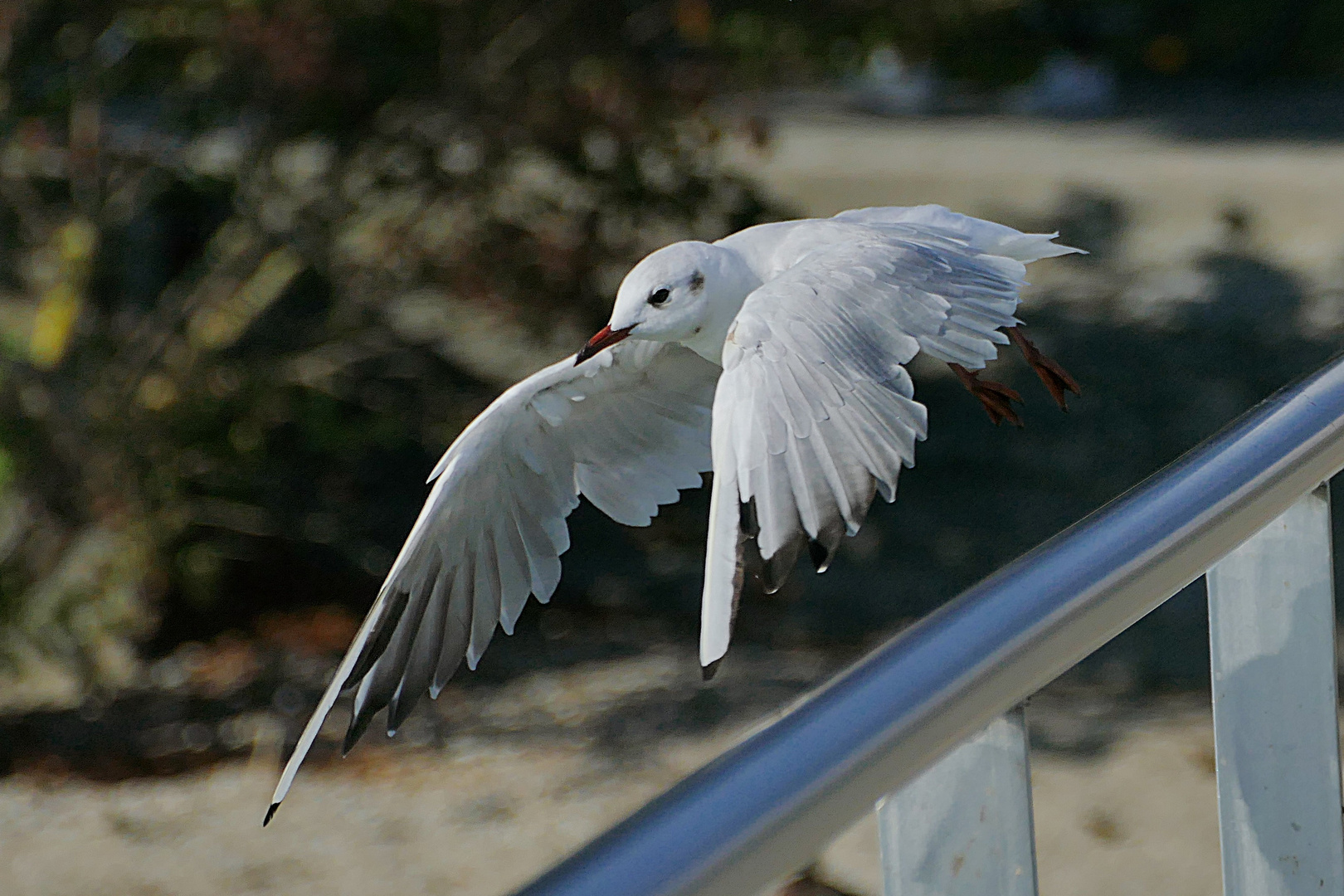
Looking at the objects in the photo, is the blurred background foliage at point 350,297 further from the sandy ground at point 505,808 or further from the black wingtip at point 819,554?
the black wingtip at point 819,554

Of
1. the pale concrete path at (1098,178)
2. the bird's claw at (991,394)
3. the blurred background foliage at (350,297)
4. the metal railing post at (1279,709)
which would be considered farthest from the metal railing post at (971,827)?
the pale concrete path at (1098,178)

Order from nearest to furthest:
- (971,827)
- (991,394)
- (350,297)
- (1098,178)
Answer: (971,827)
(991,394)
(350,297)
(1098,178)

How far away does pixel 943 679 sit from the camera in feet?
1.97

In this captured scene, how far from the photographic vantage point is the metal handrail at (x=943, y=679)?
0.50 meters

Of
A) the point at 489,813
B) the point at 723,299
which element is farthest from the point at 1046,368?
the point at 489,813

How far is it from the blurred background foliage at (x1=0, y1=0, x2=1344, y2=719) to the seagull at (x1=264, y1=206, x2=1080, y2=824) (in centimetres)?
171

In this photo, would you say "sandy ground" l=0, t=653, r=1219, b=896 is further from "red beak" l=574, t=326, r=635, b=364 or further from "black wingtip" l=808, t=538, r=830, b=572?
"black wingtip" l=808, t=538, r=830, b=572

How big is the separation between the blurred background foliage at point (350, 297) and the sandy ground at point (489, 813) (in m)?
0.43

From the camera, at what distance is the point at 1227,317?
14.4 ft

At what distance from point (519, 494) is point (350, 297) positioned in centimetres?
215

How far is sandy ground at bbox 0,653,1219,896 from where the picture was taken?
9.23 ft

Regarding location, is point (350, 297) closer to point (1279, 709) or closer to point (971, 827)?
point (1279, 709)

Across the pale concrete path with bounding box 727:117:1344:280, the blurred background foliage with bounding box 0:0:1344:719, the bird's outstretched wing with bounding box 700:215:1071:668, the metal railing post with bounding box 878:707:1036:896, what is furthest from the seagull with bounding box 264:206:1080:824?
the pale concrete path with bounding box 727:117:1344:280

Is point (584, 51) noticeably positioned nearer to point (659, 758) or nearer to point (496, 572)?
point (659, 758)
